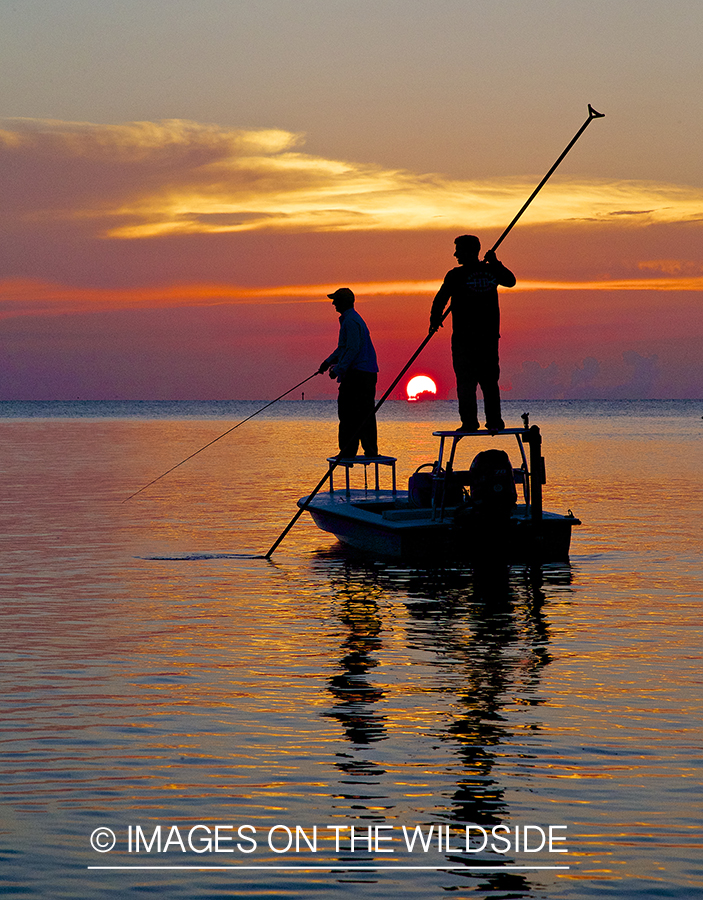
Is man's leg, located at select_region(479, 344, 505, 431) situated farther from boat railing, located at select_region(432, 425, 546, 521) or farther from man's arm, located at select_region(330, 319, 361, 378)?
man's arm, located at select_region(330, 319, 361, 378)

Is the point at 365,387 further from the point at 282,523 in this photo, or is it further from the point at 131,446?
the point at 131,446

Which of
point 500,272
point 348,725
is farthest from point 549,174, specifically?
point 348,725

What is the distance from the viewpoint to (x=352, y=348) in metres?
16.7

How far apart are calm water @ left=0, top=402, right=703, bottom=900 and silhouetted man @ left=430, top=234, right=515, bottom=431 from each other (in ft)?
6.88

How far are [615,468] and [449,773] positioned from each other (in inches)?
1283

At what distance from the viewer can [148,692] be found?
28.1 ft

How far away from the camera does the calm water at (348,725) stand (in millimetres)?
5406

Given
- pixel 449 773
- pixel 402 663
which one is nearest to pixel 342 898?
pixel 449 773

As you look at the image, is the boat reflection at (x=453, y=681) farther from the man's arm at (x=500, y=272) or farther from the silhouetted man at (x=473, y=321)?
the man's arm at (x=500, y=272)

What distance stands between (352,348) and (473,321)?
2872 millimetres

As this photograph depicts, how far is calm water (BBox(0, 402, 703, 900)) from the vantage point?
541 cm

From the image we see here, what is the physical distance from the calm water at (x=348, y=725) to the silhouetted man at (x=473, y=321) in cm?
210

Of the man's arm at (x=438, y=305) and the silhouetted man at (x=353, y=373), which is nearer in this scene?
the man's arm at (x=438, y=305)

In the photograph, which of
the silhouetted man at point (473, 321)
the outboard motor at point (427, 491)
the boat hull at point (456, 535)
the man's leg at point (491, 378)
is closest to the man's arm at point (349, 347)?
the outboard motor at point (427, 491)
